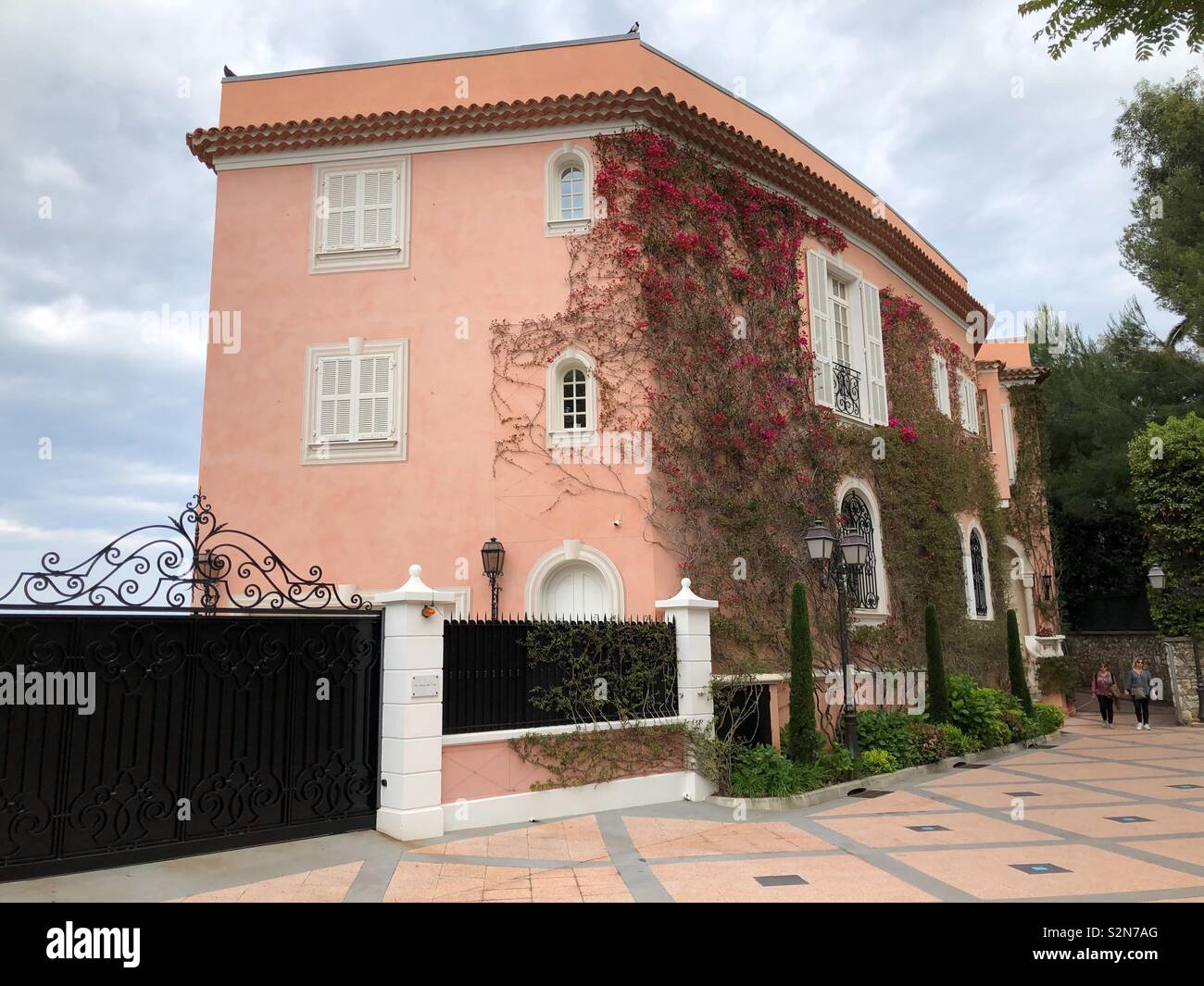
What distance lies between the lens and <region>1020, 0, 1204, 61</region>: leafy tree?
12.9ft

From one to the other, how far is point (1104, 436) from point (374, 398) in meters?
22.4

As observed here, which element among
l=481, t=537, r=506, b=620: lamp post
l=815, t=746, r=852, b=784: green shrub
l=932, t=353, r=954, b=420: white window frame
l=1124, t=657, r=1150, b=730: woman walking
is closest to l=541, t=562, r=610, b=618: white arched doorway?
l=481, t=537, r=506, b=620: lamp post

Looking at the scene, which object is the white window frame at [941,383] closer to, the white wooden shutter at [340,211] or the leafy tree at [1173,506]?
the leafy tree at [1173,506]

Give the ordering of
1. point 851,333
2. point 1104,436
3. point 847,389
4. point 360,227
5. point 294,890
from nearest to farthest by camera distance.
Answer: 1. point 294,890
2. point 360,227
3. point 847,389
4. point 851,333
5. point 1104,436

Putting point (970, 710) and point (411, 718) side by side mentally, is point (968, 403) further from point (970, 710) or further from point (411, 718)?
point (411, 718)

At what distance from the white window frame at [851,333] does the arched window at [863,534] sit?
4.71ft

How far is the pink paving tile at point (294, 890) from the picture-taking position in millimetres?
5688

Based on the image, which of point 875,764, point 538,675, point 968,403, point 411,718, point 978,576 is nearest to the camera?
point 411,718

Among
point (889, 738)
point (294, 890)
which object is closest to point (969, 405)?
point (889, 738)

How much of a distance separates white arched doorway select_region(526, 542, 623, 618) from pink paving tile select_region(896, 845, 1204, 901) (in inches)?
209

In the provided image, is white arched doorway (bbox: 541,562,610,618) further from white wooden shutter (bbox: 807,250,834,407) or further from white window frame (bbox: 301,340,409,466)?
white wooden shutter (bbox: 807,250,834,407)

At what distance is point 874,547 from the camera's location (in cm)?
1466

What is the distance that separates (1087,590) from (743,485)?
70.2ft

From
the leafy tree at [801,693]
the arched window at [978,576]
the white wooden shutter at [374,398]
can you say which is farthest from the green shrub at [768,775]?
the arched window at [978,576]
